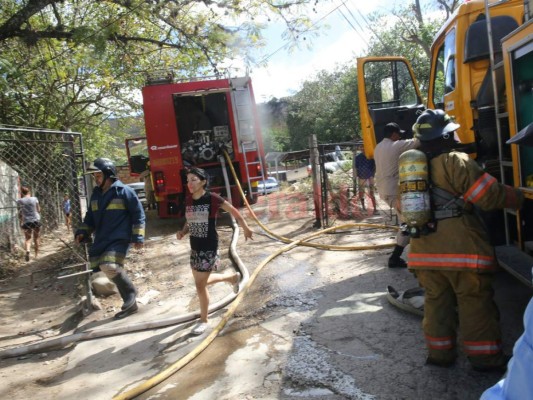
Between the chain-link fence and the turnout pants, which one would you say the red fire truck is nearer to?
the chain-link fence

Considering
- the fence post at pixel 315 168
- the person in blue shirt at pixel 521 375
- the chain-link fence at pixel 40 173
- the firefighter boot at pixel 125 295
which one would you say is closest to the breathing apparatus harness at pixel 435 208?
the person in blue shirt at pixel 521 375

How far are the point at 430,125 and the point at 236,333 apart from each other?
2.39 meters

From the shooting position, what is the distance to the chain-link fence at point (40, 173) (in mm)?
5391

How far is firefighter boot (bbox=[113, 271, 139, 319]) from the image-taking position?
192 inches

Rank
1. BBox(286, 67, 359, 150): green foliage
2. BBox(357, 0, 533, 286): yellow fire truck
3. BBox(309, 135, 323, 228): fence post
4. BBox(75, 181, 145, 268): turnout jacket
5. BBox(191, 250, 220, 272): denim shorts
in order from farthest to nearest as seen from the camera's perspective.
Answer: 1. BBox(286, 67, 359, 150): green foliage
2. BBox(309, 135, 323, 228): fence post
3. BBox(75, 181, 145, 268): turnout jacket
4. BBox(191, 250, 220, 272): denim shorts
5. BBox(357, 0, 533, 286): yellow fire truck

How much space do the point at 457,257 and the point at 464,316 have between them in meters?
0.39

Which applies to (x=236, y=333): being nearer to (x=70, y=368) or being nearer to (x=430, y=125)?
(x=70, y=368)

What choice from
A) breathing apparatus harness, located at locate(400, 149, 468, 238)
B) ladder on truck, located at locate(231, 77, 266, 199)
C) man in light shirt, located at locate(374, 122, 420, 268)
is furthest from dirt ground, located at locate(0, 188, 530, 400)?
ladder on truck, located at locate(231, 77, 266, 199)

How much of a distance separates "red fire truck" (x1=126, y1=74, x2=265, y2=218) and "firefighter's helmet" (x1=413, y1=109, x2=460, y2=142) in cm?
626

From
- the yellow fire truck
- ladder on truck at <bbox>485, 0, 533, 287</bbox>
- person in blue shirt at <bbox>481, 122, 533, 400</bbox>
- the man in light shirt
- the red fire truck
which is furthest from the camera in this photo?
the red fire truck

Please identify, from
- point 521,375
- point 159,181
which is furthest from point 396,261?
point 159,181

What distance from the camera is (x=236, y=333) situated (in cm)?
402

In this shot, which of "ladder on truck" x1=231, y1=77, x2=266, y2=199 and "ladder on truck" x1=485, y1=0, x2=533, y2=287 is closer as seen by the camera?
"ladder on truck" x1=485, y1=0, x2=533, y2=287

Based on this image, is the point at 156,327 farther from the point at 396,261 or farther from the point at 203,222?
the point at 396,261
